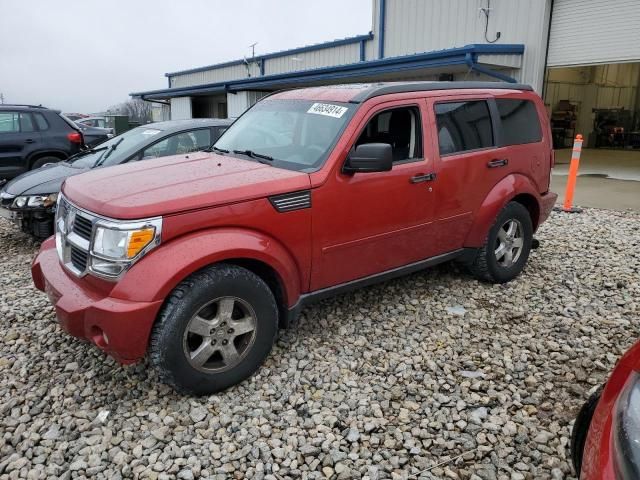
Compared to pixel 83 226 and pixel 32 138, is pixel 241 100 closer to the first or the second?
pixel 32 138

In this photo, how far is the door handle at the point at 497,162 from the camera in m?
4.62

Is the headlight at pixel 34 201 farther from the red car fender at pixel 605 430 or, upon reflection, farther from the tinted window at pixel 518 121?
the red car fender at pixel 605 430

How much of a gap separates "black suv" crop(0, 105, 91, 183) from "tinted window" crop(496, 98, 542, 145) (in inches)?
302

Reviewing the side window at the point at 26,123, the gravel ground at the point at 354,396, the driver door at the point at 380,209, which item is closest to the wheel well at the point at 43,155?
the side window at the point at 26,123

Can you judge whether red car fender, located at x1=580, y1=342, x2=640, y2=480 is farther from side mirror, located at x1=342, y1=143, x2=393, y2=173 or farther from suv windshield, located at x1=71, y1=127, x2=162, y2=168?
suv windshield, located at x1=71, y1=127, x2=162, y2=168

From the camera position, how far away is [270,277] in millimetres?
3441

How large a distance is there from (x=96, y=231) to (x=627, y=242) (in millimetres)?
6449

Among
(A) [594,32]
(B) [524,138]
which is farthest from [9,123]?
(A) [594,32]

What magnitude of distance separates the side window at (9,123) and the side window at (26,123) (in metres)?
0.08

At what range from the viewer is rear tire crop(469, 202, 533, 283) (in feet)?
15.9

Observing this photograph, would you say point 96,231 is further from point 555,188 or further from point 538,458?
point 555,188

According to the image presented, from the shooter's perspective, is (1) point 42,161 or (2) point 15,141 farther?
(1) point 42,161

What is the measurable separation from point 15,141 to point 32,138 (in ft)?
0.90

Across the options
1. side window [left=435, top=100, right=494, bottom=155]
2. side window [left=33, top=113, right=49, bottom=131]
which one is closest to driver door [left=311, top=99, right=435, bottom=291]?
side window [left=435, top=100, right=494, bottom=155]
